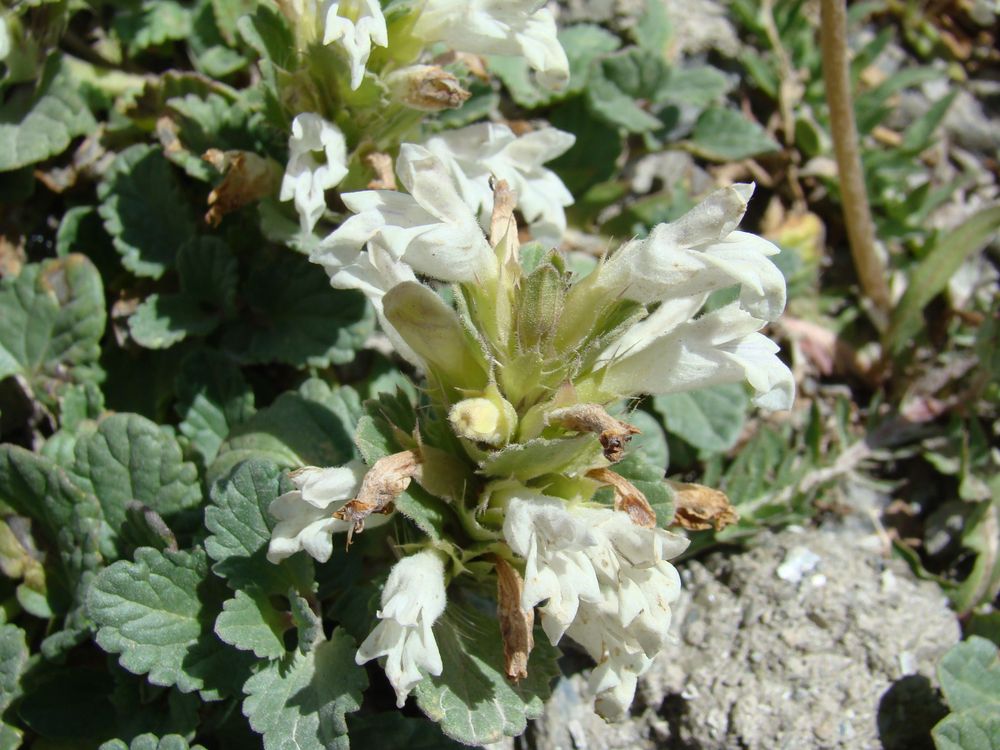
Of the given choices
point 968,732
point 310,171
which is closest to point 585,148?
point 310,171

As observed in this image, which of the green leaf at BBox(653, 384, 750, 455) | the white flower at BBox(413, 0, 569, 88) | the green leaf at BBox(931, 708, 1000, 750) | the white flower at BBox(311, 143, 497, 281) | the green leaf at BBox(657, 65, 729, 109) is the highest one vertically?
the white flower at BBox(413, 0, 569, 88)

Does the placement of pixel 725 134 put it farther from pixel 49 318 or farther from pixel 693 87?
pixel 49 318

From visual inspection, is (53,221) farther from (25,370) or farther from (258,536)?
(258,536)

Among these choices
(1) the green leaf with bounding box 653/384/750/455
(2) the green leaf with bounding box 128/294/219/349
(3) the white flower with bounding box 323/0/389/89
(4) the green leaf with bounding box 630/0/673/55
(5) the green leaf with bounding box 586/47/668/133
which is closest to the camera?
(3) the white flower with bounding box 323/0/389/89

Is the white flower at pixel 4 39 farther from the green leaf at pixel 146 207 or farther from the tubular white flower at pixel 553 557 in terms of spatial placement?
the tubular white flower at pixel 553 557

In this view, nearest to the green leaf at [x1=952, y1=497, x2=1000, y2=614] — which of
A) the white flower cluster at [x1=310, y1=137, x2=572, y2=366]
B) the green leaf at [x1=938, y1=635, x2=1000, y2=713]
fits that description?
the green leaf at [x1=938, y1=635, x2=1000, y2=713]

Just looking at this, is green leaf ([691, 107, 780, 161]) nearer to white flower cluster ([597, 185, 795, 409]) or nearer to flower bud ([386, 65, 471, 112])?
flower bud ([386, 65, 471, 112])

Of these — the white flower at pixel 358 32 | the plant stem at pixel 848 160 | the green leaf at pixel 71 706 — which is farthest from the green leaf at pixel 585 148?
the green leaf at pixel 71 706

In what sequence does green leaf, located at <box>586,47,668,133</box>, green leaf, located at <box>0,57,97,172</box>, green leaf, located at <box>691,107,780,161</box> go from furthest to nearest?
green leaf, located at <box>691,107,780,161</box> → green leaf, located at <box>586,47,668,133</box> → green leaf, located at <box>0,57,97,172</box>
